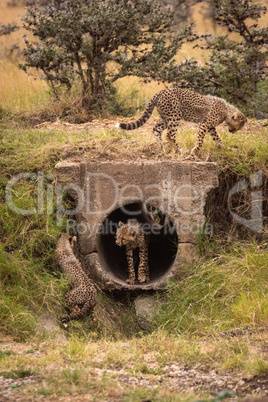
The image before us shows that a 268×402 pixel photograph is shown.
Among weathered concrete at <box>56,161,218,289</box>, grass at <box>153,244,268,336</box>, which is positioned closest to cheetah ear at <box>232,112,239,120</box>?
weathered concrete at <box>56,161,218,289</box>

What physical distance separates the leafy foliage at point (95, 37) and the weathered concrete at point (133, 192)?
174 inches

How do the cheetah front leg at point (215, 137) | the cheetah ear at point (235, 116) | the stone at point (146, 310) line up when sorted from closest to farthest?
1. the stone at point (146, 310)
2. the cheetah front leg at point (215, 137)
3. the cheetah ear at point (235, 116)

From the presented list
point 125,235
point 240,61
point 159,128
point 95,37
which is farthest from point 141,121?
point 240,61

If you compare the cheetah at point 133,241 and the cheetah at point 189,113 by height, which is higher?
the cheetah at point 189,113

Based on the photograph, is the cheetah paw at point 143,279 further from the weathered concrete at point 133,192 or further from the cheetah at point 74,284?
the cheetah at point 74,284

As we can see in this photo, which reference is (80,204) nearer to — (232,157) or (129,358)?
(232,157)

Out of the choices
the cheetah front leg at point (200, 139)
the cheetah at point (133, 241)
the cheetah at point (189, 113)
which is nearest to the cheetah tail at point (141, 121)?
the cheetah at point (189, 113)

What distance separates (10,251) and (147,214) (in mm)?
2840

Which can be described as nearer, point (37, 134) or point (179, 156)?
point (179, 156)

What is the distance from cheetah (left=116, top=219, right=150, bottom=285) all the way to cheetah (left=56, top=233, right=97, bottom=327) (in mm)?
798

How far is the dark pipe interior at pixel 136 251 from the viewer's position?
912 cm

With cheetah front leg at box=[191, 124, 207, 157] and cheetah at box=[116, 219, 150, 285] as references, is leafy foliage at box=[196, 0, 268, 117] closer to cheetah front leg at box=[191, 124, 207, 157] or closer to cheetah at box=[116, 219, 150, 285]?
cheetah front leg at box=[191, 124, 207, 157]

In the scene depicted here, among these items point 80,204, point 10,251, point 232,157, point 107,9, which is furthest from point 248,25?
point 10,251

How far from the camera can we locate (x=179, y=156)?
338 inches
